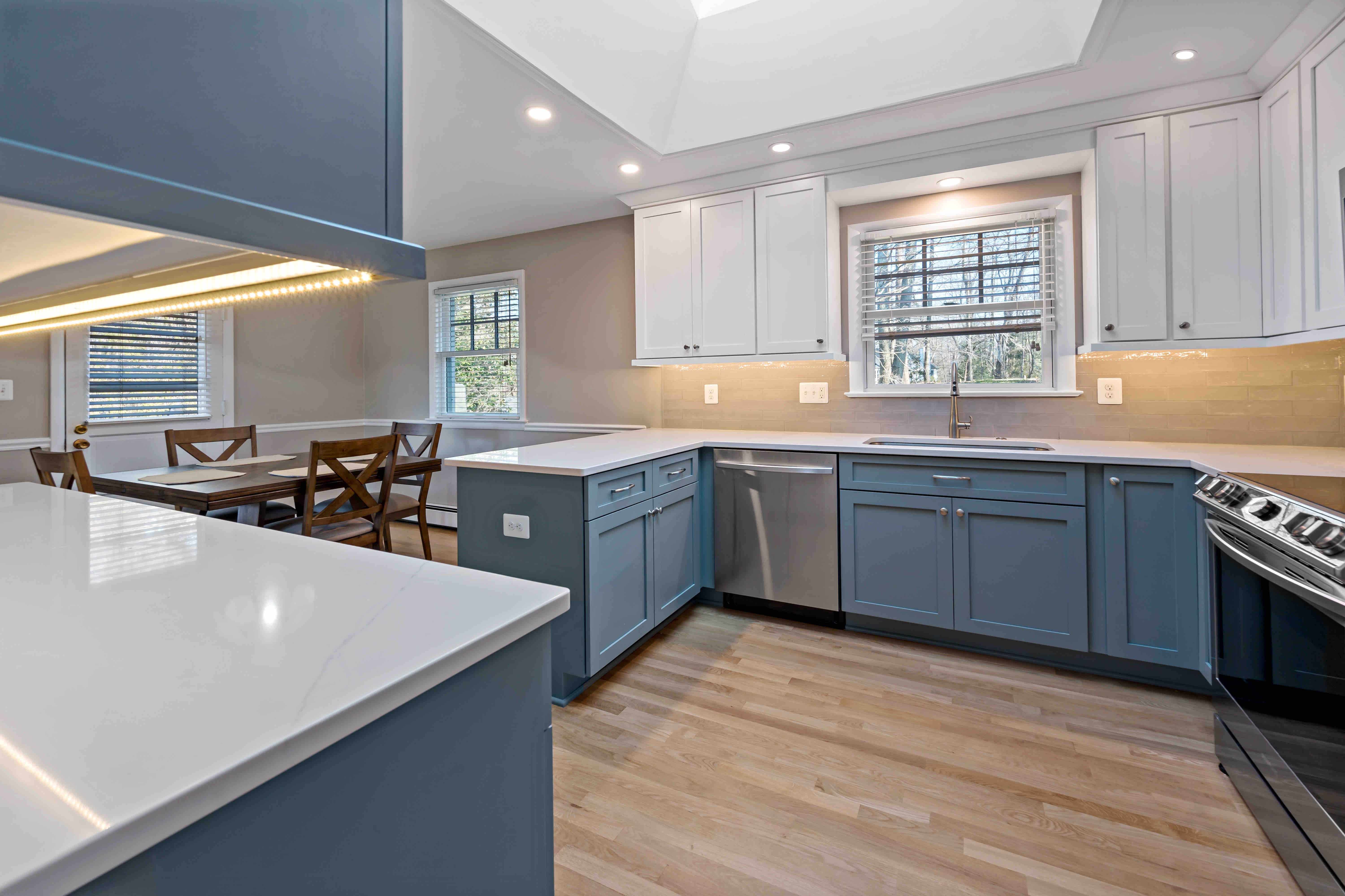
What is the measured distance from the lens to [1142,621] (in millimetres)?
2338

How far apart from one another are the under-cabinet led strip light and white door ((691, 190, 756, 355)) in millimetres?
2580

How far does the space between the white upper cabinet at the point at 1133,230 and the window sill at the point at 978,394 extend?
0.38 meters

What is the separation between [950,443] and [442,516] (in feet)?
12.4

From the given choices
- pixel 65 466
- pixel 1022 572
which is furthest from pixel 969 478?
pixel 65 466

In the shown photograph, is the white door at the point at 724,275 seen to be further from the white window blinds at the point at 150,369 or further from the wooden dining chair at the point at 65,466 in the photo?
the white window blinds at the point at 150,369

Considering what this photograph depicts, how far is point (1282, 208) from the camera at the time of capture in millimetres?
2277

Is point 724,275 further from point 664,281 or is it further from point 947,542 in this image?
point 947,542

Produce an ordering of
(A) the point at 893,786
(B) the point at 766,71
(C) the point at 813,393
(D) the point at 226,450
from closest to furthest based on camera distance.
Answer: (A) the point at 893,786 → (B) the point at 766,71 → (C) the point at 813,393 → (D) the point at 226,450

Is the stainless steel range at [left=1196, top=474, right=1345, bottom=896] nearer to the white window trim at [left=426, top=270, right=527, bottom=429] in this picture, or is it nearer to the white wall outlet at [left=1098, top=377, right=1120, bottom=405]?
the white wall outlet at [left=1098, top=377, right=1120, bottom=405]

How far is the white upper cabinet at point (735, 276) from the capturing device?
3.17 m

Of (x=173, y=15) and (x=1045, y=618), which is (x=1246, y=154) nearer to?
(x=1045, y=618)

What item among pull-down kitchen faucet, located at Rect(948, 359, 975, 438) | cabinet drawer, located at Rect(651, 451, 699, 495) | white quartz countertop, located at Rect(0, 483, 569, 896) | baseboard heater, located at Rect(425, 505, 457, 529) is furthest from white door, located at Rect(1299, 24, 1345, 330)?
baseboard heater, located at Rect(425, 505, 457, 529)

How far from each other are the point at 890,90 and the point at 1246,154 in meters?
1.36

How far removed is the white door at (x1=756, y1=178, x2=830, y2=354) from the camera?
3148 millimetres
